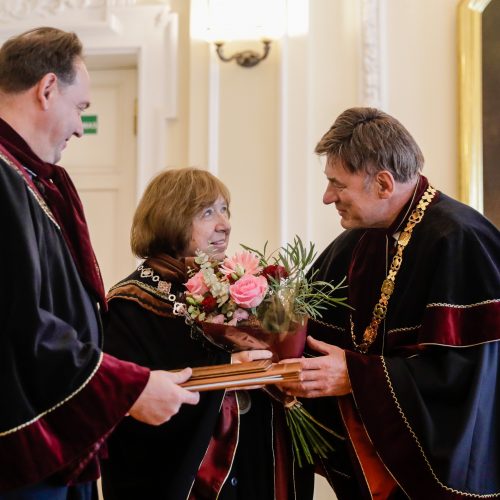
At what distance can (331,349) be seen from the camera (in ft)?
8.05

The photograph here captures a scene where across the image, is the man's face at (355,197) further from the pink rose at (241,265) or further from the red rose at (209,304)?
the red rose at (209,304)

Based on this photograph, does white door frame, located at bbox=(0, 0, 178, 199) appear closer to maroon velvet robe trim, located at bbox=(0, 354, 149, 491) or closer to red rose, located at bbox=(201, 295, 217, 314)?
red rose, located at bbox=(201, 295, 217, 314)

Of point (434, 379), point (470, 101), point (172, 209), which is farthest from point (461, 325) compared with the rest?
point (470, 101)

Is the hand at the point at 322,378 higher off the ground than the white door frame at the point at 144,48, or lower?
lower

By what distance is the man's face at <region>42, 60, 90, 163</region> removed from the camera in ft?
6.79

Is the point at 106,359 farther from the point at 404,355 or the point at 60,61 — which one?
the point at 404,355

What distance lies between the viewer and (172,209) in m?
2.64

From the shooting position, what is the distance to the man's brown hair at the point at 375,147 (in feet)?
8.24

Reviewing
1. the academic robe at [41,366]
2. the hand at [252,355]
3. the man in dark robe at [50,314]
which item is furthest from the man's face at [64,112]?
the hand at [252,355]

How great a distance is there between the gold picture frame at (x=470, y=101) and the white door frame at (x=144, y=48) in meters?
1.64

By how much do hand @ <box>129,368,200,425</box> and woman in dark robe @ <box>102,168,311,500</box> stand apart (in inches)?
14.0

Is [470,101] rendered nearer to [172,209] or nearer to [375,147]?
[375,147]

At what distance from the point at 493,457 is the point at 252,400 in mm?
800

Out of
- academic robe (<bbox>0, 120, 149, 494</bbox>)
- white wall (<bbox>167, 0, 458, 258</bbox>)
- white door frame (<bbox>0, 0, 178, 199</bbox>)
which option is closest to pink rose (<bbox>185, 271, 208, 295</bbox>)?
academic robe (<bbox>0, 120, 149, 494</bbox>)
